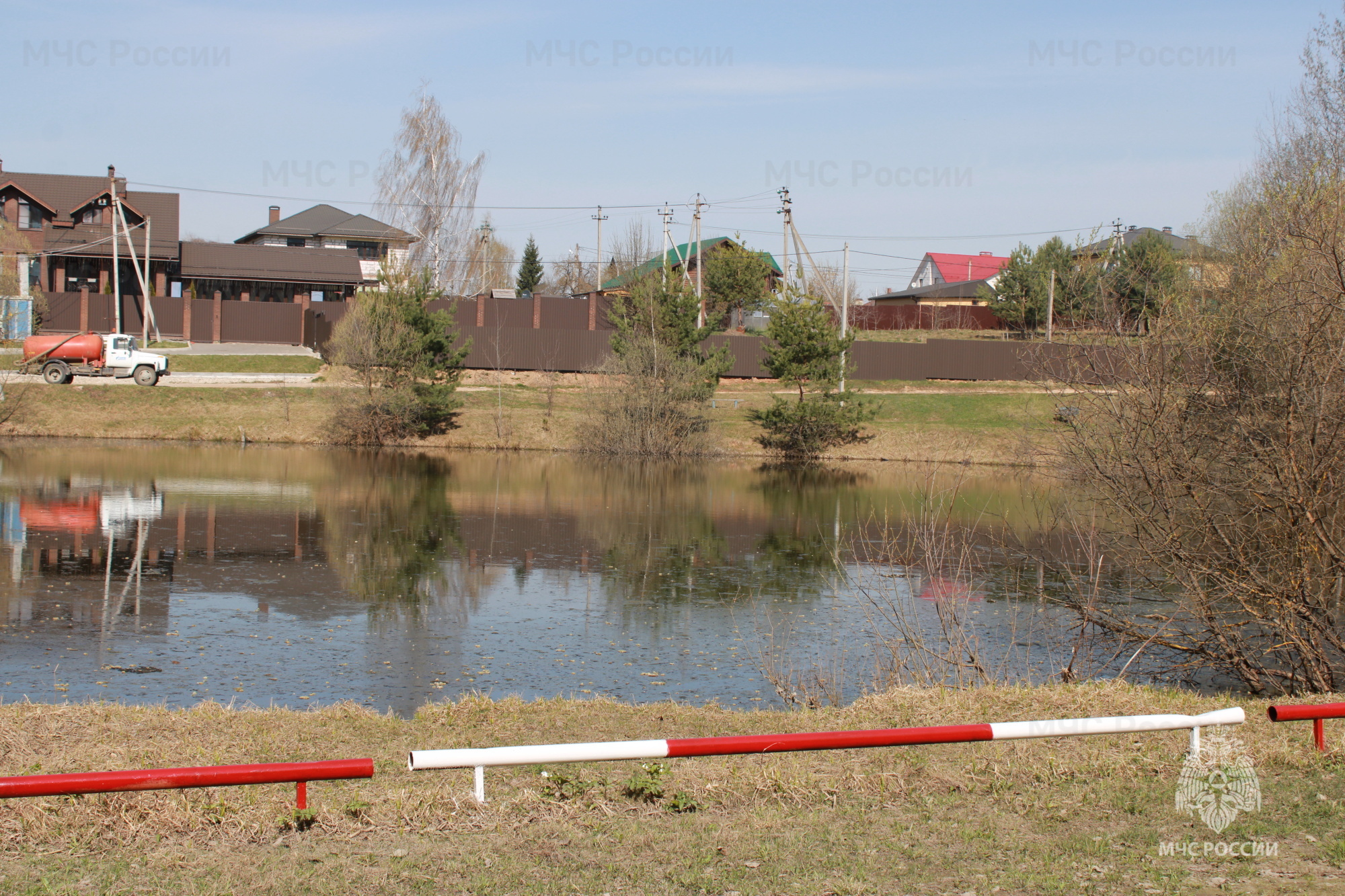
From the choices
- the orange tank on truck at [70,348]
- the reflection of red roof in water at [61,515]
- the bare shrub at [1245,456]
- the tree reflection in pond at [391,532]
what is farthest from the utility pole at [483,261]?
the bare shrub at [1245,456]

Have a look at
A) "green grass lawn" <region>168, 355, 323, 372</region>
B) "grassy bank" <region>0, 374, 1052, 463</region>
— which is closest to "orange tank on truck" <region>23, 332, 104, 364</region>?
"grassy bank" <region>0, 374, 1052, 463</region>

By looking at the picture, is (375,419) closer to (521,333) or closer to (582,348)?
(521,333)

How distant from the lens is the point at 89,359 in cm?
4241

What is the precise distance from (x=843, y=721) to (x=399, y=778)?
11.7 ft

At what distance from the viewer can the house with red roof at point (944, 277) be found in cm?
8788

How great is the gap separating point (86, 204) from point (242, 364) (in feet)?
70.8

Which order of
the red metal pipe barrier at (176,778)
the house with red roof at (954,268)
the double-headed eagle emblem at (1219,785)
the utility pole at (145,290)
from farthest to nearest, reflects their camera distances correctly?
the house with red roof at (954,268) → the utility pole at (145,290) → the double-headed eagle emblem at (1219,785) → the red metal pipe barrier at (176,778)

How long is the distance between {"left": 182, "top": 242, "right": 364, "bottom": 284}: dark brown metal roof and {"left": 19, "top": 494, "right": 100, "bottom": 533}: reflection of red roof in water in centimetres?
4086

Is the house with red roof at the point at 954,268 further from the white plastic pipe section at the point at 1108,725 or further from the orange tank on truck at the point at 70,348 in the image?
the white plastic pipe section at the point at 1108,725

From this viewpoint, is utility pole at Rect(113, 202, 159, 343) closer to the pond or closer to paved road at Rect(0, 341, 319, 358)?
paved road at Rect(0, 341, 319, 358)

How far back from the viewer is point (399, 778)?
678 cm

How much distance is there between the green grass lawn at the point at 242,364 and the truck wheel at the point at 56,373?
406cm

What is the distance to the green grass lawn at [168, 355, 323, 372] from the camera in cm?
4550

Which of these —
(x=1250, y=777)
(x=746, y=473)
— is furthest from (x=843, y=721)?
(x=746, y=473)
